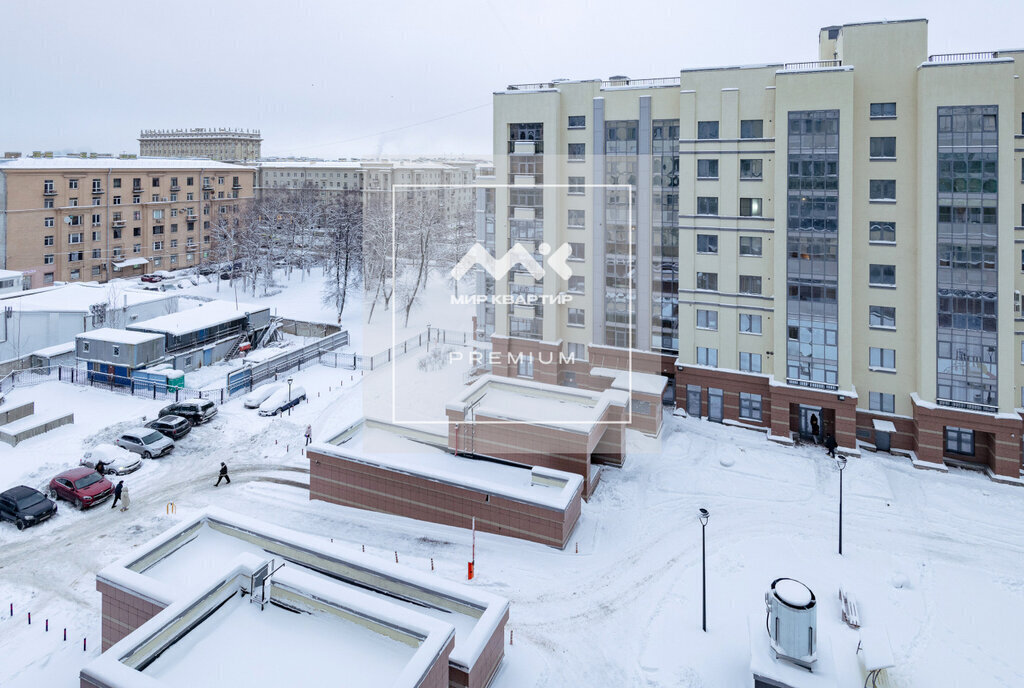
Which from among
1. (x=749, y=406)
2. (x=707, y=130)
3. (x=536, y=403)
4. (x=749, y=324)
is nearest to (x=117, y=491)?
(x=536, y=403)

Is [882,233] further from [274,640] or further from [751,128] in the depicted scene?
[274,640]

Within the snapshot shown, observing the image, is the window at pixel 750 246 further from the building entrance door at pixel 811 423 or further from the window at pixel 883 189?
the building entrance door at pixel 811 423

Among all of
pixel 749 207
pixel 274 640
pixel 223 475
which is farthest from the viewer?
pixel 749 207

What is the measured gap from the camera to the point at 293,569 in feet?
44.7

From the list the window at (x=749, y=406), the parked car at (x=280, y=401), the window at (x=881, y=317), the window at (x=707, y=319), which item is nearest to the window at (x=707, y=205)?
the window at (x=707, y=319)

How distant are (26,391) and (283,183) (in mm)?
96331

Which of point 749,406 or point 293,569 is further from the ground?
point 749,406

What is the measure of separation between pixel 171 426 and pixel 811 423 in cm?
2956

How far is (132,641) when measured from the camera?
1084 cm

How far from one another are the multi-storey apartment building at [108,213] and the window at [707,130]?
58.4 metres

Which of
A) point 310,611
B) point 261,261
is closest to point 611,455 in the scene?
point 310,611

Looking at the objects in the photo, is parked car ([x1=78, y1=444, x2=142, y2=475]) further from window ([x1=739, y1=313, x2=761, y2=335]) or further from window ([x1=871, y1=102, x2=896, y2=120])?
window ([x1=871, y1=102, x2=896, y2=120])

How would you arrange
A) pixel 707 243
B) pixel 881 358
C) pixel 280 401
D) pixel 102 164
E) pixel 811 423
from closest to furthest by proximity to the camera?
pixel 881 358 → pixel 811 423 → pixel 707 243 → pixel 280 401 → pixel 102 164

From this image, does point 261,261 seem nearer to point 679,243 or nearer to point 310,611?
point 679,243
